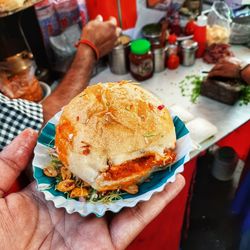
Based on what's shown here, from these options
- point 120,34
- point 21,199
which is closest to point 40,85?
point 120,34

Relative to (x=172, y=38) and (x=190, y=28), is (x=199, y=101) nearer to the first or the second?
(x=172, y=38)

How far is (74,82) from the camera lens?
190cm

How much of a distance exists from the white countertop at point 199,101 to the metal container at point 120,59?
0.04m

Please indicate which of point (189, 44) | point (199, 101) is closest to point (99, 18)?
point (189, 44)

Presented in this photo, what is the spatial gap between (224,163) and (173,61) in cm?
100

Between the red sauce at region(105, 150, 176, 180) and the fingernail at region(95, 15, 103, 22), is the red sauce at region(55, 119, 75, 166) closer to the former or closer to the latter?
the red sauce at region(105, 150, 176, 180)

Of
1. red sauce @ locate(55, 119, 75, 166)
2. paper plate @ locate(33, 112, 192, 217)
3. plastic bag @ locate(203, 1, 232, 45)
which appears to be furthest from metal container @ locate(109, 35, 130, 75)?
red sauce @ locate(55, 119, 75, 166)

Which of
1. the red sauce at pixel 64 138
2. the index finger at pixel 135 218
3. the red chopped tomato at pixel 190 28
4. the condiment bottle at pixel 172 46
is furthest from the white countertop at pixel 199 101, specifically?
the red sauce at pixel 64 138

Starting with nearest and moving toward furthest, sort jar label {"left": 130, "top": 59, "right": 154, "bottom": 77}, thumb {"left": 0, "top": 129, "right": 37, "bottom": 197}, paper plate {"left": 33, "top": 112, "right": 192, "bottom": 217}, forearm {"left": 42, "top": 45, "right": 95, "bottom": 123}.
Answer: paper plate {"left": 33, "top": 112, "right": 192, "bottom": 217}, thumb {"left": 0, "top": 129, "right": 37, "bottom": 197}, forearm {"left": 42, "top": 45, "right": 95, "bottom": 123}, jar label {"left": 130, "top": 59, "right": 154, "bottom": 77}

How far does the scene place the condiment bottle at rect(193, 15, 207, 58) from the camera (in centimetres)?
216

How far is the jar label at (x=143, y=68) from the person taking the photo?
2.02m

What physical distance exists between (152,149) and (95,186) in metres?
0.23

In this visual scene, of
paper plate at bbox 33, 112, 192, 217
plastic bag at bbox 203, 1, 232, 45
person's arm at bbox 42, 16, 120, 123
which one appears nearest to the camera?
paper plate at bbox 33, 112, 192, 217

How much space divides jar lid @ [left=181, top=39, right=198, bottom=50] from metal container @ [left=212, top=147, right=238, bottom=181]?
3.05 ft
